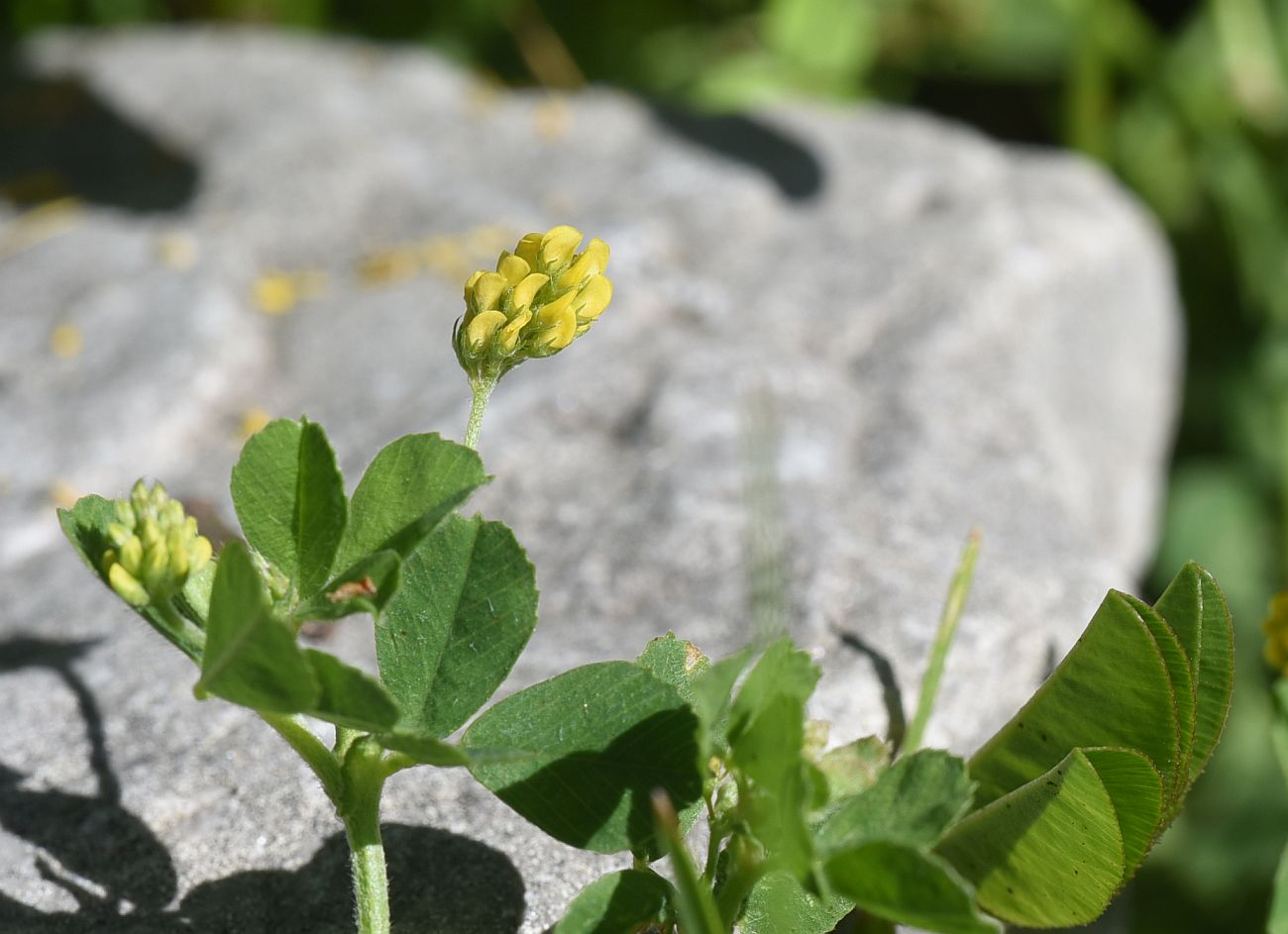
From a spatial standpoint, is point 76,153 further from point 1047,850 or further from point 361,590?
point 1047,850

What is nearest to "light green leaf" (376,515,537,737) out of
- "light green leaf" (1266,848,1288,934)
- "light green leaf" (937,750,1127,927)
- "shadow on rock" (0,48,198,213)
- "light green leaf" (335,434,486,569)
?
"light green leaf" (335,434,486,569)

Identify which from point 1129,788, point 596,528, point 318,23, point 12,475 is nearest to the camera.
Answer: point 1129,788

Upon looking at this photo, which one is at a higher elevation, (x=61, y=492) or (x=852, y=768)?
(x=852, y=768)

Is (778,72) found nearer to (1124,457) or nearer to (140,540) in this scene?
(1124,457)

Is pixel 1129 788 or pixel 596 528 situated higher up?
pixel 1129 788

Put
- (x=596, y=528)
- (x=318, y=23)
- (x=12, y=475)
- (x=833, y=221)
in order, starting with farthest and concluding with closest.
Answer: (x=318, y=23) < (x=833, y=221) < (x=12, y=475) < (x=596, y=528)

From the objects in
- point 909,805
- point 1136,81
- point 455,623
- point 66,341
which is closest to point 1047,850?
point 909,805

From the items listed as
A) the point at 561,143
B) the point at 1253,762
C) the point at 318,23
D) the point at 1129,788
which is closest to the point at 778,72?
the point at 561,143
